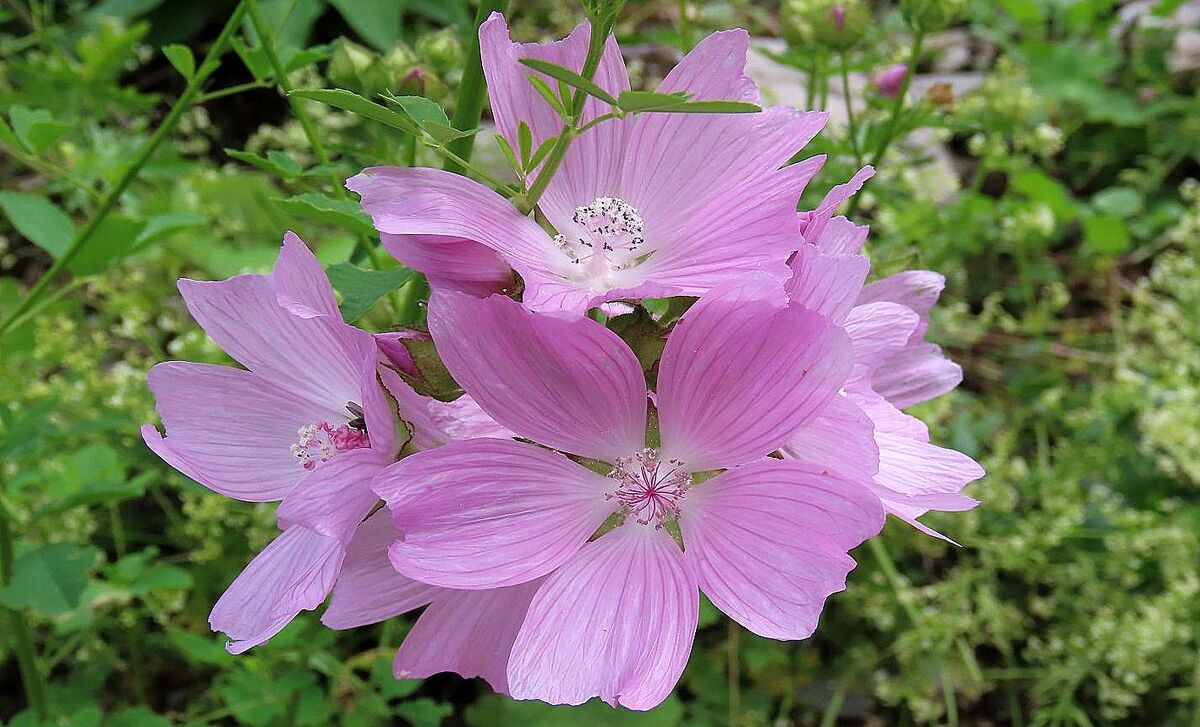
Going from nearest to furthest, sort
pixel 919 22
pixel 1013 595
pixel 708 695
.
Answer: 1. pixel 919 22
2. pixel 708 695
3. pixel 1013 595

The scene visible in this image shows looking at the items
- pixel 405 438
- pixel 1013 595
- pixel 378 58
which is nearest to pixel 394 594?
pixel 405 438

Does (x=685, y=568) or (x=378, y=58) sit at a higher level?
(x=378, y=58)

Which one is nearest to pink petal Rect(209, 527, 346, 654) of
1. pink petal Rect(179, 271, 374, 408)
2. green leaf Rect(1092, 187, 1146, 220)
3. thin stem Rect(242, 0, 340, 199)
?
pink petal Rect(179, 271, 374, 408)

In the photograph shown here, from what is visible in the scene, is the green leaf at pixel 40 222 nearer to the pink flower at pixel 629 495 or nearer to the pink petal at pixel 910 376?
the pink flower at pixel 629 495

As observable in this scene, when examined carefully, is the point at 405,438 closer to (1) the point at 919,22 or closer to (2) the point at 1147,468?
(1) the point at 919,22

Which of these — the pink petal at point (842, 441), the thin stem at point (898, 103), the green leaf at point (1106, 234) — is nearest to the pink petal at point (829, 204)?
the pink petal at point (842, 441)

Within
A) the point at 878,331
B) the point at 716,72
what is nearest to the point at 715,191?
the point at 716,72

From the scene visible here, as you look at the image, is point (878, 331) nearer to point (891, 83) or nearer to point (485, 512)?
point (485, 512)
